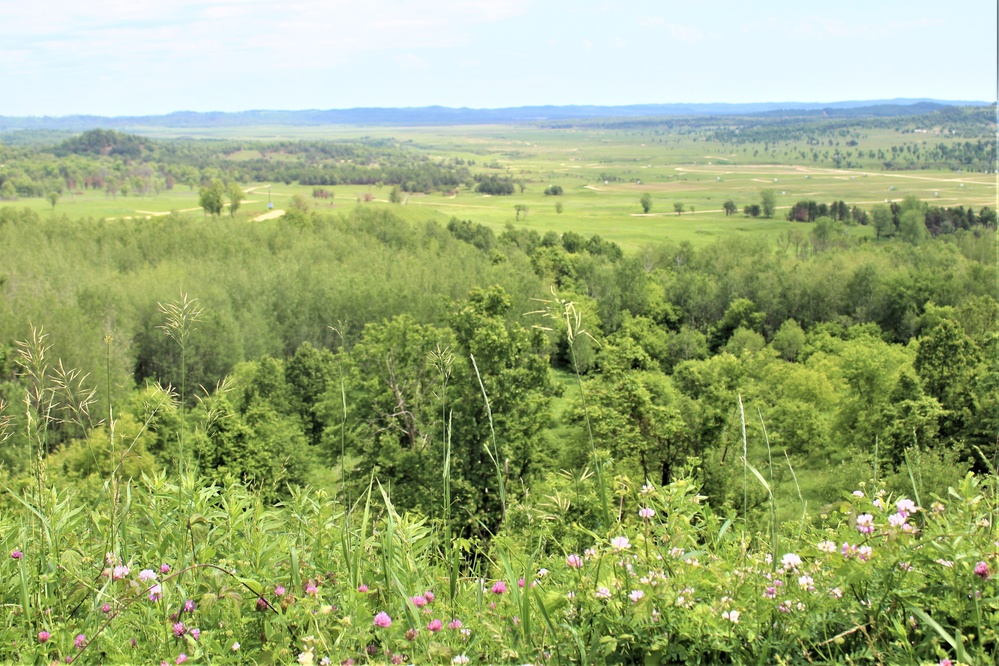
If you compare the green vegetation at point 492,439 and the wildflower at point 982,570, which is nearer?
the wildflower at point 982,570

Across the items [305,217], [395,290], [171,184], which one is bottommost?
[395,290]

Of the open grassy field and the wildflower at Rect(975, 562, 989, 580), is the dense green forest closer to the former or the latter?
the wildflower at Rect(975, 562, 989, 580)

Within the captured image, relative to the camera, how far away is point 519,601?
2465 millimetres

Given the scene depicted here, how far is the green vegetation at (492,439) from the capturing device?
92.4 inches

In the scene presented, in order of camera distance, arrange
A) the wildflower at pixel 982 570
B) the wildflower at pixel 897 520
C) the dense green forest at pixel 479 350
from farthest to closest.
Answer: the dense green forest at pixel 479 350 → the wildflower at pixel 897 520 → the wildflower at pixel 982 570

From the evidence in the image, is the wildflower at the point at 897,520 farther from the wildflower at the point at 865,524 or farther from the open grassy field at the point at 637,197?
the open grassy field at the point at 637,197

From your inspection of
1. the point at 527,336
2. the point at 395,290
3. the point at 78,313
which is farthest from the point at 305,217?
the point at 527,336

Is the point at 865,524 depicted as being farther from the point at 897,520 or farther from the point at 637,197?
the point at 637,197

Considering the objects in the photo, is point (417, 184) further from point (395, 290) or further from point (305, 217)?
point (395, 290)

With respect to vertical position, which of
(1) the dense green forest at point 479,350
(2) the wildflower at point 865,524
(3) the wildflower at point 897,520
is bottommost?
(1) the dense green forest at point 479,350

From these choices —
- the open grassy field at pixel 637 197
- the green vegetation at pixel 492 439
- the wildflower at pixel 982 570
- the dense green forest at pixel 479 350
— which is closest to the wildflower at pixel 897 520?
the green vegetation at pixel 492 439

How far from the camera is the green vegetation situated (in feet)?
7.70

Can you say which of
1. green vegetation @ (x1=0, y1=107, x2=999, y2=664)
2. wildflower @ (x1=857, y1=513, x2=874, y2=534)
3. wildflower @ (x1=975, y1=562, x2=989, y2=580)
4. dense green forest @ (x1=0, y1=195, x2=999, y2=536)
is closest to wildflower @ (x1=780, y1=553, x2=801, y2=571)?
green vegetation @ (x1=0, y1=107, x2=999, y2=664)

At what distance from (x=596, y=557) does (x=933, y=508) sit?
106 centimetres
